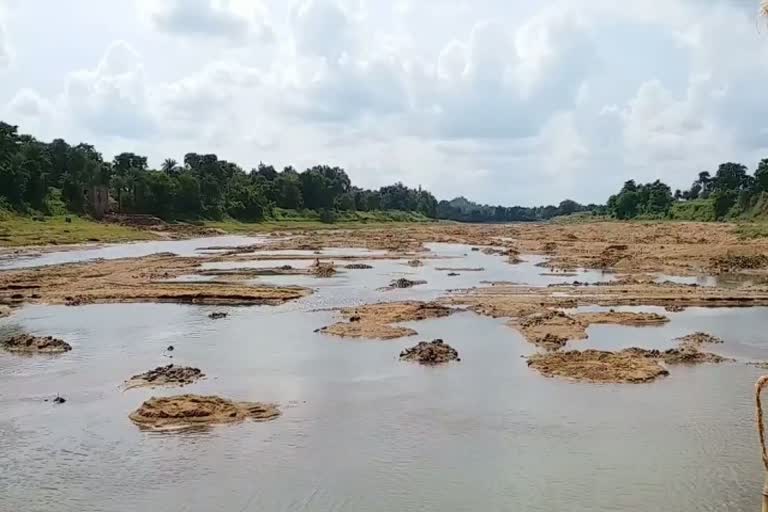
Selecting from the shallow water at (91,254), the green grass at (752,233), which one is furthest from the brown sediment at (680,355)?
the green grass at (752,233)

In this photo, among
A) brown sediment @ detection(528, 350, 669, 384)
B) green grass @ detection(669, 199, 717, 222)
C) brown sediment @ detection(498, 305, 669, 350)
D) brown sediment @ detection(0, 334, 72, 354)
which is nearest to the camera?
brown sediment @ detection(528, 350, 669, 384)

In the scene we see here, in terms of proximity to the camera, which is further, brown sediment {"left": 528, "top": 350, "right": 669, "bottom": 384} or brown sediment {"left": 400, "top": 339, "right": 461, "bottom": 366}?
brown sediment {"left": 400, "top": 339, "right": 461, "bottom": 366}

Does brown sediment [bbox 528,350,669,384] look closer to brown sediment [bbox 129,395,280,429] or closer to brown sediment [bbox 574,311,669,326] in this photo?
brown sediment [bbox 574,311,669,326]

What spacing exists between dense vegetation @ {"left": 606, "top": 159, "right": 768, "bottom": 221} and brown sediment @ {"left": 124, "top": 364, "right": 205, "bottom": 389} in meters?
81.5

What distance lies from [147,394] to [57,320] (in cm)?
1251

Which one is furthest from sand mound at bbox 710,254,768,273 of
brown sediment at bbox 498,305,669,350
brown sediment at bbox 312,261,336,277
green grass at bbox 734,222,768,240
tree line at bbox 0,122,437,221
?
tree line at bbox 0,122,437,221

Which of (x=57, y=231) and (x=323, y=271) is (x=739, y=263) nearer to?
(x=323, y=271)

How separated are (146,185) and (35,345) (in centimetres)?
8272

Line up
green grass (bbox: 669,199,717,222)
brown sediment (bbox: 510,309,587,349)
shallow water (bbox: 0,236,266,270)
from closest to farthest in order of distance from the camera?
brown sediment (bbox: 510,309,587,349) < shallow water (bbox: 0,236,266,270) < green grass (bbox: 669,199,717,222)

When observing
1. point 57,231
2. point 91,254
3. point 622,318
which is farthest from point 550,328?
point 57,231

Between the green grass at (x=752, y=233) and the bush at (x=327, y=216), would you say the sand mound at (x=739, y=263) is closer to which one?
the green grass at (x=752, y=233)

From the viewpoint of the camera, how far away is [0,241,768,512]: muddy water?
12266 mm

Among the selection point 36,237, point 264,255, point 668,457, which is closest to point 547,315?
point 668,457

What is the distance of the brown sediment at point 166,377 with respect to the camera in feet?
61.5
